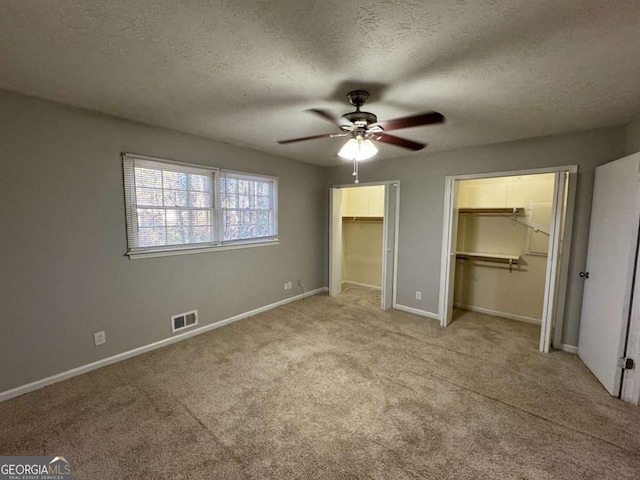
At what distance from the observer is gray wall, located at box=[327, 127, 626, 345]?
9.29ft

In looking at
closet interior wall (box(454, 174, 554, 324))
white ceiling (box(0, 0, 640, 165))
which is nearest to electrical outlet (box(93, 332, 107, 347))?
white ceiling (box(0, 0, 640, 165))

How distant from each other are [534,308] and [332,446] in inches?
139

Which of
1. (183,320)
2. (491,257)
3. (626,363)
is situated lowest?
(183,320)

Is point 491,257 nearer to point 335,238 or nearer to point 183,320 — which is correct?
point 335,238

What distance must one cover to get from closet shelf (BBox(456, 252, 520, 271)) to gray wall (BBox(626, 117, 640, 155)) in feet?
5.39

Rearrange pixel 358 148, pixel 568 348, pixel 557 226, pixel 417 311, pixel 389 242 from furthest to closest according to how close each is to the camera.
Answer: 1. pixel 389 242
2. pixel 417 311
3. pixel 568 348
4. pixel 557 226
5. pixel 358 148

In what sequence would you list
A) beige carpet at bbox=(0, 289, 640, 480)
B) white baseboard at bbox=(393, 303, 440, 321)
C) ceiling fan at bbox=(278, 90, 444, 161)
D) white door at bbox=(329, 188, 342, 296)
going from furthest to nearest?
white door at bbox=(329, 188, 342, 296) < white baseboard at bbox=(393, 303, 440, 321) < ceiling fan at bbox=(278, 90, 444, 161) < beige carpet at bbox=(0, 289, 640, 480)

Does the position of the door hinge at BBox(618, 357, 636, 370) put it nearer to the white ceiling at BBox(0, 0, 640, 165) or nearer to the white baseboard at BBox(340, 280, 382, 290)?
the white ceiling at BBox(0, 0, 640, 165)

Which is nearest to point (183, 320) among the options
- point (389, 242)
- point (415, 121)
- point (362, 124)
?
point (362, 124)

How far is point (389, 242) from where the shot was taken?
13.8ft

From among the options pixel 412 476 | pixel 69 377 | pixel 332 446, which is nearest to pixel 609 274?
pixel 412 476

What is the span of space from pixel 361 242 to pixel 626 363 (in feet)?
12.7

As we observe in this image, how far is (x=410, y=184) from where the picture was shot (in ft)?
13.1

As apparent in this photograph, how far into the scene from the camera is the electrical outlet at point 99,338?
8.43 feet
